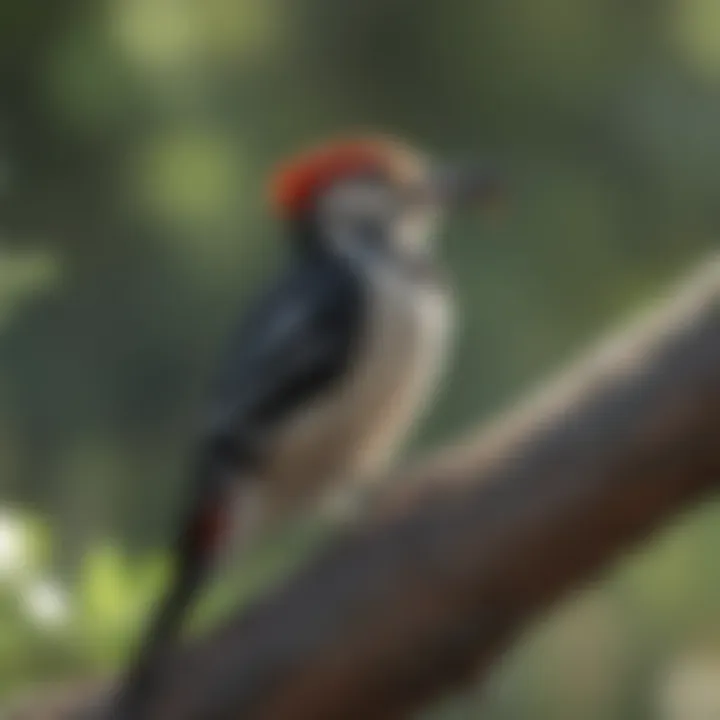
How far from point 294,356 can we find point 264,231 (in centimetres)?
18

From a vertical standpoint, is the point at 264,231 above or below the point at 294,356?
above

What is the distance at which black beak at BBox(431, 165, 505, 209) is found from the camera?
100 cm

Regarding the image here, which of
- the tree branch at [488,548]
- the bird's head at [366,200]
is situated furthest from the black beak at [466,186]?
the tree branch at [488,548]

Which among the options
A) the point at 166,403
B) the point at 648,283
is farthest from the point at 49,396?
the point at 648,283

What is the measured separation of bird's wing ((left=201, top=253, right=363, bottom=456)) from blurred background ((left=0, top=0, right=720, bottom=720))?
0.10 meters

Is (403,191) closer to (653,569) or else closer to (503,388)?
(503,388)

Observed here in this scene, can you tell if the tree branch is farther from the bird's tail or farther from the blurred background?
the blurred background

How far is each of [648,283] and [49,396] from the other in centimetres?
41

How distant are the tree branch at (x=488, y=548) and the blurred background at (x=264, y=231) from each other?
0.15m

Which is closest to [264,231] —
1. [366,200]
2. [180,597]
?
[366,200]

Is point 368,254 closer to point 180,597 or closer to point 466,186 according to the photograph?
point 466,186

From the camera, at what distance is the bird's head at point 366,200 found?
978 millimetres

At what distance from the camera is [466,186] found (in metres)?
1.02

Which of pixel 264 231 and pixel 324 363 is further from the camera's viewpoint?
pixel 264 231
